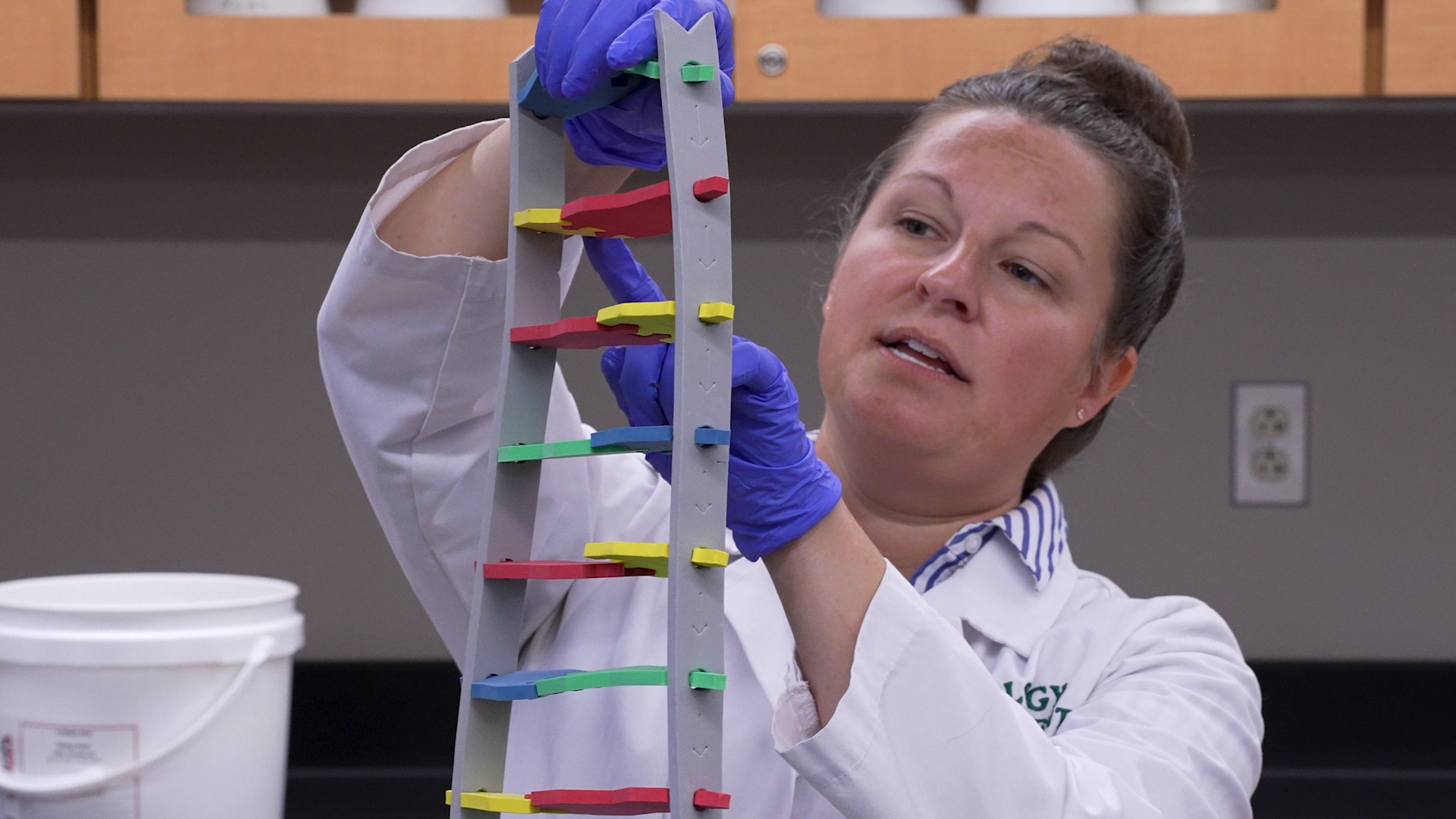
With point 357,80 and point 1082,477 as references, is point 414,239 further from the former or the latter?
point 1082,477

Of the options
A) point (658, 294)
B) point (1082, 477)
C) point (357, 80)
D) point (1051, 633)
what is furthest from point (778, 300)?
point (658, 294)

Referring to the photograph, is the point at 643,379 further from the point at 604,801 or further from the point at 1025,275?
the point at 1025,275

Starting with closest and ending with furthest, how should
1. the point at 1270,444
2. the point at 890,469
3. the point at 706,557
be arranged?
the point at 706,557
the point at 890,469
the point at 1270,444

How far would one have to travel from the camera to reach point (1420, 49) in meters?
1.38

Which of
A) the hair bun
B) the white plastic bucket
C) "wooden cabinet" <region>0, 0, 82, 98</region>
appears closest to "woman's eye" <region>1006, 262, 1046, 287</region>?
the hair bun

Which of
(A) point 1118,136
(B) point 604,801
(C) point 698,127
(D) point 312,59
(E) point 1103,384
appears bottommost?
(B) point 604,801

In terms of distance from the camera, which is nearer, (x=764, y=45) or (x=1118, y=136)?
(x=1118, y=136)

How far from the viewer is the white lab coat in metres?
0.75

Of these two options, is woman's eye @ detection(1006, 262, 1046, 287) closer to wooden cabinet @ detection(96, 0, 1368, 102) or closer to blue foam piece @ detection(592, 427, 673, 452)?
wooden cabinet @ detection(96, 0, 1368, 102)

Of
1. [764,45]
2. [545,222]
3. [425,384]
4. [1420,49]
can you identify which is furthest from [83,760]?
[1420,49]

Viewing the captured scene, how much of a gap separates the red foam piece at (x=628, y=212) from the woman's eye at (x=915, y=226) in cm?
49

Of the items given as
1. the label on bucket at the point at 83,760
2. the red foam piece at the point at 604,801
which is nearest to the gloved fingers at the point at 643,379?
the red foam piece at the point at 604,801

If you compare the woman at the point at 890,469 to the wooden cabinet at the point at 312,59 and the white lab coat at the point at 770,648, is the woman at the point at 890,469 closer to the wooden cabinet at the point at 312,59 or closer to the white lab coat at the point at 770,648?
the white lab coat at the point at 770,648

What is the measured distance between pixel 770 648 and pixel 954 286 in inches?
13.0
